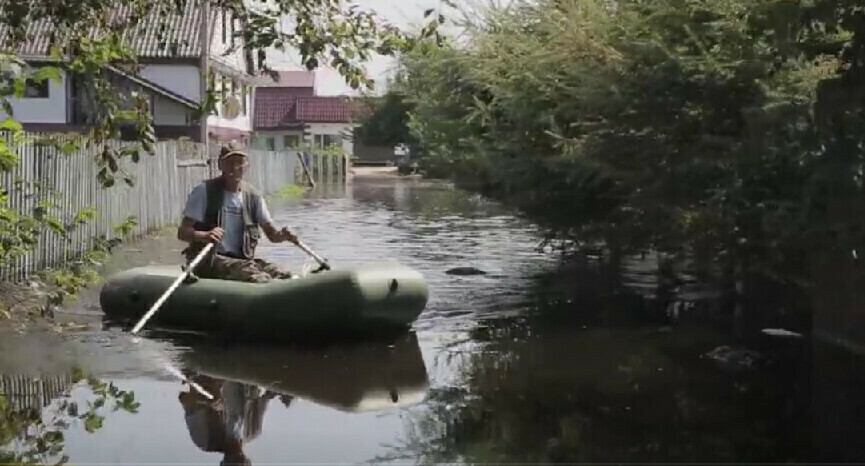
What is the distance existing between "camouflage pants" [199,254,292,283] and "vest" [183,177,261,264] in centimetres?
13

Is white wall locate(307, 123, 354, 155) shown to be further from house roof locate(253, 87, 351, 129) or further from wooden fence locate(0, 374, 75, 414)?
wooden fence locate(0, 374, 75, 414)

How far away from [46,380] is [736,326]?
6.70 meters

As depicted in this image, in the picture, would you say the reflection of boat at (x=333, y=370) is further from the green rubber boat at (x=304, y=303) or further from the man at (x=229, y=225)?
the man at (x=229, y=225)

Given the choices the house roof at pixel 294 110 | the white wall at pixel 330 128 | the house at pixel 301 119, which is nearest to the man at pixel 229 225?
the house at pixel 301 119

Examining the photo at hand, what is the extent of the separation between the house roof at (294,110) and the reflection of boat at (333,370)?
A: 74743mm

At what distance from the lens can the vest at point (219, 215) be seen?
12438mm

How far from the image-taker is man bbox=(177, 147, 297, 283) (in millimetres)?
12289

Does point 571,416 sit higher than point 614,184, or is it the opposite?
point 614,184

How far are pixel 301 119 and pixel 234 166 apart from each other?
245 ft

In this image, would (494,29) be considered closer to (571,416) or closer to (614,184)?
(614,184)

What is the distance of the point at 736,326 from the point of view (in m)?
13.1

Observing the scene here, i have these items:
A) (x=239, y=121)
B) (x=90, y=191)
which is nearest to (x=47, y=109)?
(x=239, y=121)

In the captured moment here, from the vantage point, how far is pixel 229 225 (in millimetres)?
12539

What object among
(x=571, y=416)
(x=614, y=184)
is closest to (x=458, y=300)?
(x=614, y=184)
